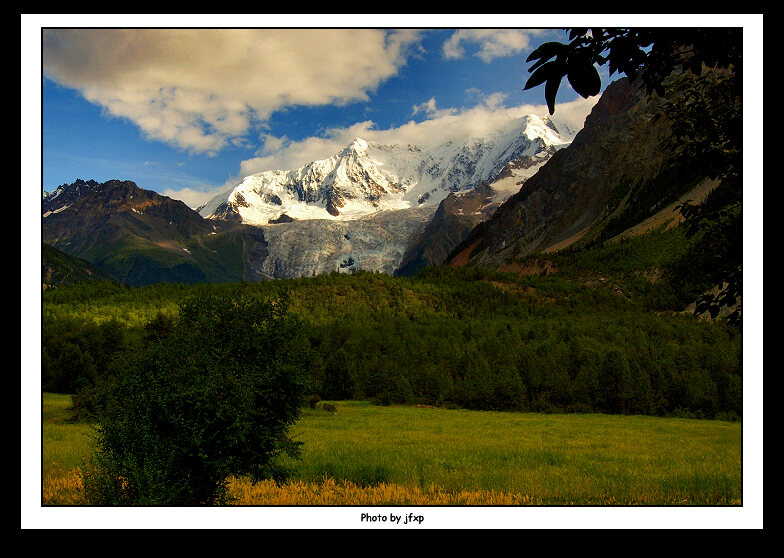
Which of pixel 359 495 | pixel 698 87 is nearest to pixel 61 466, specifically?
pixel 359 495

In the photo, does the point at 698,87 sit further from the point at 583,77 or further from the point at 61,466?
the point at 61,466

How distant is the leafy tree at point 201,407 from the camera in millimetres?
8211

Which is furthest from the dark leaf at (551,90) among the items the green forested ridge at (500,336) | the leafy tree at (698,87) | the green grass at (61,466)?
the green forested ridge at (500,336)

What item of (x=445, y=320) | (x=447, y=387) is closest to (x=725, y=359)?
(x=447, y=387)

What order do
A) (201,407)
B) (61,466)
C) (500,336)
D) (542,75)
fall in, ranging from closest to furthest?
(542,75) → (201,407) → (61,466) → (500,336)

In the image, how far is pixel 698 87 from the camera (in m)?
8.80

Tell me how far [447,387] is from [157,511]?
7461 cm

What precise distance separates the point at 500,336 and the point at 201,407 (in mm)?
97557

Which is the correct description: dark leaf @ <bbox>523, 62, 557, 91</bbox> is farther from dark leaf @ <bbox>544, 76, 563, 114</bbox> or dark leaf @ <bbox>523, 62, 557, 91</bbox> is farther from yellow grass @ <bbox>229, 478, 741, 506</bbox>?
yellow grass @ <bbox>229, 478, 741, 506</bbox>

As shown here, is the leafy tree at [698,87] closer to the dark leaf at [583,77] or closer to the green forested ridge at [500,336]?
the dark leaf at [583,77]

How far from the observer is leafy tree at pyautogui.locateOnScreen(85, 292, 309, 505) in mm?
8211

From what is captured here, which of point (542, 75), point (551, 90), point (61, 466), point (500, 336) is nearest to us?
point (551, 90)

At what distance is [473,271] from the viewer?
16900 cm
